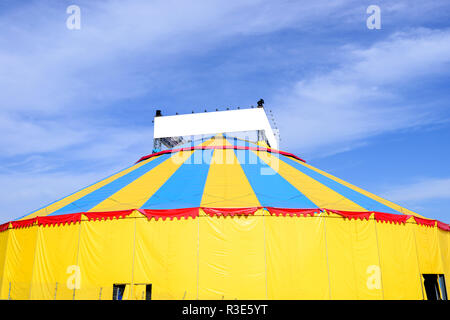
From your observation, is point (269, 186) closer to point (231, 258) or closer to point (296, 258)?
point (296, 258)

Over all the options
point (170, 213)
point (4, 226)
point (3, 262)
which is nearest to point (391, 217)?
point (170, 213)

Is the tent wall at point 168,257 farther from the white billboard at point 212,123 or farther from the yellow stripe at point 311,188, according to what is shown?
the white billboard at point 212,123

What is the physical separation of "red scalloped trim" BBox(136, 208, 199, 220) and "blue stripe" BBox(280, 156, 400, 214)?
13.1 ft

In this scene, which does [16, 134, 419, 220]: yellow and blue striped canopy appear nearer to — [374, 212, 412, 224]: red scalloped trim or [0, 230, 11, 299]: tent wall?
[374, 212, 412, 224]: red scalloped trim

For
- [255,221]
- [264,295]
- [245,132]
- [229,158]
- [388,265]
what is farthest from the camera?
[245,132]

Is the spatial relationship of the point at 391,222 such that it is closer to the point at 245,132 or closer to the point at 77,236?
the point at 77,236

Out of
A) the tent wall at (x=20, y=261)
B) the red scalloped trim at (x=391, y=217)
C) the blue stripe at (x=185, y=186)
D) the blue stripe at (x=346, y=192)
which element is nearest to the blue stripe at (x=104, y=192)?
the tent wall at (x=20, y=261)

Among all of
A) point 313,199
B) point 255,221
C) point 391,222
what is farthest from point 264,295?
point 391,222

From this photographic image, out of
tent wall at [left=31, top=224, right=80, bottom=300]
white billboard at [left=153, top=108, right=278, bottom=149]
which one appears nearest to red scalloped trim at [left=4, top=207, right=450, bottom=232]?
tent wall at [left=31, top=224, right=80, bottom=300]

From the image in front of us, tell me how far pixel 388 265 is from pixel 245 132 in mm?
11897

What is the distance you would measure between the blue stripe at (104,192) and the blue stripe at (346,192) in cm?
423

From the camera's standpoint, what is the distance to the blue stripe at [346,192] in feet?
28.8
